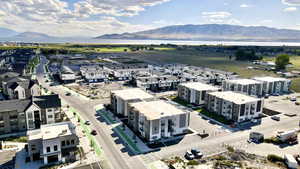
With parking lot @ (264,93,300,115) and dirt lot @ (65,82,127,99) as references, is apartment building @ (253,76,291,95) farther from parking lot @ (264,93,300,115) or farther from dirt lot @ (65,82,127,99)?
dirt lot @ (65,82,127,99)

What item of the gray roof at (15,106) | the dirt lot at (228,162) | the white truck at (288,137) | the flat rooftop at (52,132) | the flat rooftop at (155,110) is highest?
the gray roof at (15,106)

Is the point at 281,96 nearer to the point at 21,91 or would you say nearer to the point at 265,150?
the point at 265,150

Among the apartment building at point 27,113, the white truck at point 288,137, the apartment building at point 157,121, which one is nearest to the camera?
the apartment building at point 157,121

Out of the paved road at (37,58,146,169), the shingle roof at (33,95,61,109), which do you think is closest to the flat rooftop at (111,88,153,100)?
the paved road at (37,58,146,169)

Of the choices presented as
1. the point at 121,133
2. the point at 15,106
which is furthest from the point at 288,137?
the point at 15,106

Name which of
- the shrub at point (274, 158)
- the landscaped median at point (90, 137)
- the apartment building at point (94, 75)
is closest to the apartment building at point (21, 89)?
the landscaped median at point (90, 137)

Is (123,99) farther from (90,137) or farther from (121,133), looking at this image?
(90,137)

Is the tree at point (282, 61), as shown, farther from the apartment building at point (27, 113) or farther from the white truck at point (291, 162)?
the apartment building at point (27, 113)
